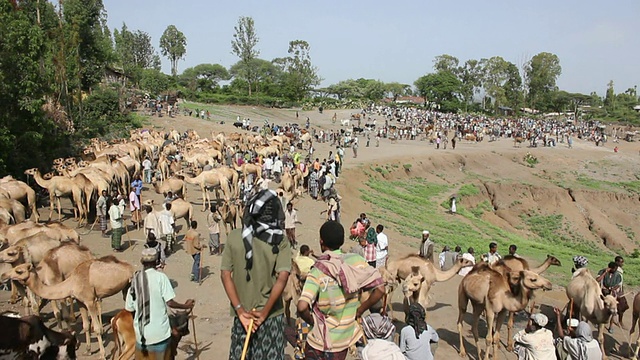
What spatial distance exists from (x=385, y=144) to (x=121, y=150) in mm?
27121

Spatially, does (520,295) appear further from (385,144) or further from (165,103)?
(165,103)

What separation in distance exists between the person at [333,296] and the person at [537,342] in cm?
293

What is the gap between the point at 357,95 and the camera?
103125mm

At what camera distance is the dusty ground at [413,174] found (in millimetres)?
10141

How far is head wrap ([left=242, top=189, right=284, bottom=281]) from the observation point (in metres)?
4.06

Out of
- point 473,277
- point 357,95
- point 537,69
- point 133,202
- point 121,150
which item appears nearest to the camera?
point 473,277

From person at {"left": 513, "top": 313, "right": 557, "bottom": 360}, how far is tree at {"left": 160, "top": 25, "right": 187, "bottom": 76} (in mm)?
75835

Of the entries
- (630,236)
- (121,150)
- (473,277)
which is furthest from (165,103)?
(473,277)

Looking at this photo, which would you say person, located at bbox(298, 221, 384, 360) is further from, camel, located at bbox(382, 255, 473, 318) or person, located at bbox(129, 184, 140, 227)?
person, located at bbox(129, 184, 140, 227)

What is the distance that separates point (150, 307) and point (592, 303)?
26.7 feet

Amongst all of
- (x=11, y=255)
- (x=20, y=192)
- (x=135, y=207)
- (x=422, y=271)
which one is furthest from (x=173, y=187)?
(x=422, y=271)

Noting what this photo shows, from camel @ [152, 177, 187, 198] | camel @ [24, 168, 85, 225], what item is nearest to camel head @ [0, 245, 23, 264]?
camel @ [24, 168, 85, 225]

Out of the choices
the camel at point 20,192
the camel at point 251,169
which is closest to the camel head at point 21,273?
the camel at point 20,192

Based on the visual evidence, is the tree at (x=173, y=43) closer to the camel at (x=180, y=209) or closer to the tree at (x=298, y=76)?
the tree at (x=298, y=76)
